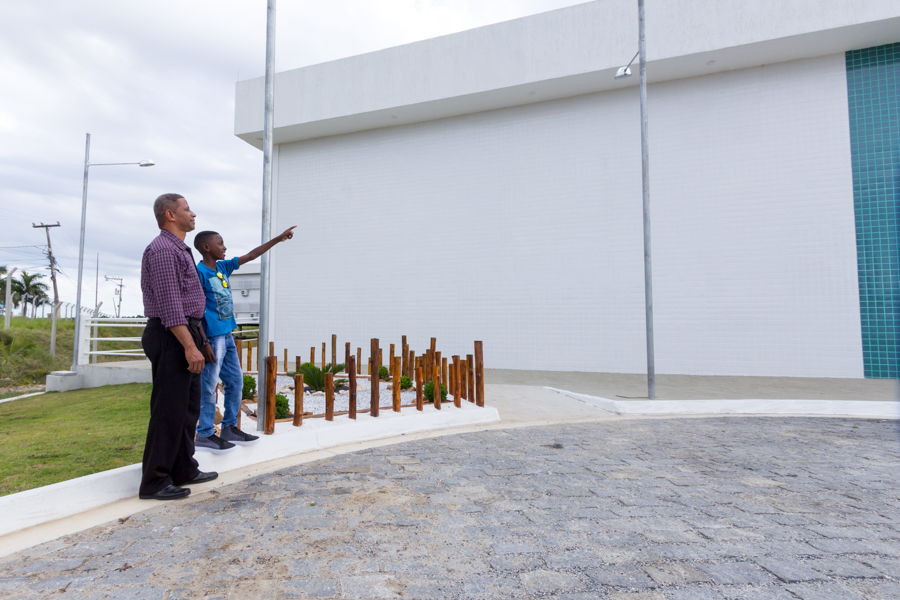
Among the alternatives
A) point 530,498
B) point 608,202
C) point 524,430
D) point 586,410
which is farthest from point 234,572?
point 608,202

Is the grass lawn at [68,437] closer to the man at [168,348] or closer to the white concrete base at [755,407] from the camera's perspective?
the man at [168,348]

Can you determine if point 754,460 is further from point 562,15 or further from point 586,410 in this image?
point 562,15

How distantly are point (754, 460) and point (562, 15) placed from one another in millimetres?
11350

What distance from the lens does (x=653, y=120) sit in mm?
12359

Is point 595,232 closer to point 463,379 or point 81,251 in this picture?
point 463,379

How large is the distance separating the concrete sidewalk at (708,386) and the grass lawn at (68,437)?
6408 millimetres

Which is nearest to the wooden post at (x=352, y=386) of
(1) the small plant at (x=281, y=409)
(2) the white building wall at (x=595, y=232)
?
(1) the small plant at (x=281, y=409)

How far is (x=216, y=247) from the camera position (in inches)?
161

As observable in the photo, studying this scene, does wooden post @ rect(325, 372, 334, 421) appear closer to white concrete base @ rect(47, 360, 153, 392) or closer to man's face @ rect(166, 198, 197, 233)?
man's face @ rect(166, 198, 197, 233)

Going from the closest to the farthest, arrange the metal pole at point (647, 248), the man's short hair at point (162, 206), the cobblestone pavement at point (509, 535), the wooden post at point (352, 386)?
1. the cobblestone pavement at point (509, 535)
2. the man's short hair at point (162, 206)
3. the wooden post at point (352, 386)
4. the metal pole at point (647, 248)

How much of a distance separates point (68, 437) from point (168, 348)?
325cm

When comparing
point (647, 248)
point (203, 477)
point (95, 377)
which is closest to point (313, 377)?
point (203, 477)

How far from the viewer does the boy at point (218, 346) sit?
153 inches

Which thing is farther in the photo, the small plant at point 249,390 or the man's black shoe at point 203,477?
A: the small plant at point 249,390
